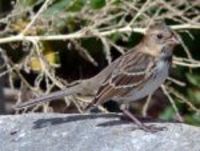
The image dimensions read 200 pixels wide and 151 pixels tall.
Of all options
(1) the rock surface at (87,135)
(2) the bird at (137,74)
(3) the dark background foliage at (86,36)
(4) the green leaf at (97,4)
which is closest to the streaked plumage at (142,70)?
(2) the bird at (137,74)

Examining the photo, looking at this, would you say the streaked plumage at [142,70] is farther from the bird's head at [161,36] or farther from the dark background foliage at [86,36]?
the dark background foliage at [86,36]

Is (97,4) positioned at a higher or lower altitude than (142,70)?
higher

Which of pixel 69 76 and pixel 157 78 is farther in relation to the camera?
pixel 69 76

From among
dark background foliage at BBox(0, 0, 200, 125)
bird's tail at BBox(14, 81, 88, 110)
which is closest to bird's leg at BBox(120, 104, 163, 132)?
bird's tail at BBox(14, 81, 88, 110)

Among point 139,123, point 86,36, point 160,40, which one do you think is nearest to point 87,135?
point 139,123

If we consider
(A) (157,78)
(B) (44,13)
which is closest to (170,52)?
(A) (157,78)

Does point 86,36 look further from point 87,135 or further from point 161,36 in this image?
point 87,135

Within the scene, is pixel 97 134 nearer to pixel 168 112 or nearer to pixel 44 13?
pixel 44 13
